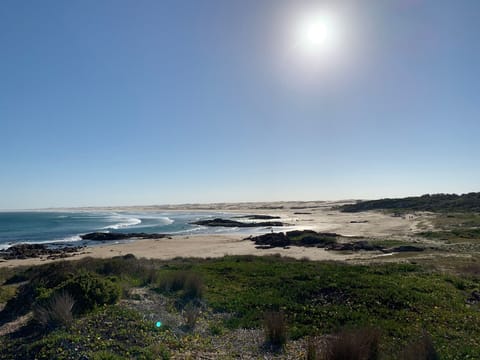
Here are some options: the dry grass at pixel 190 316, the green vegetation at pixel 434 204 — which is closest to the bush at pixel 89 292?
the dry grass at pixel 190 316

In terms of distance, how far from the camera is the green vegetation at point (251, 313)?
7770mm

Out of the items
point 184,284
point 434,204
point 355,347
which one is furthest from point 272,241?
point 434,204

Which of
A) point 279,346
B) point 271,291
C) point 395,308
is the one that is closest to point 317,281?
point 271,291

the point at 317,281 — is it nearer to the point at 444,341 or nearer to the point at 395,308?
the point at 395,308

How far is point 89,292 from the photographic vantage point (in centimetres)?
1046

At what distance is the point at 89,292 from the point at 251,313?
4.95 meters

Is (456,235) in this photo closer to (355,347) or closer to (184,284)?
(184,284)

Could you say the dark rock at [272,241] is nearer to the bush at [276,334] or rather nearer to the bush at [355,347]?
the bush at [276,334]

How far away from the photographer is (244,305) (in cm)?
1170

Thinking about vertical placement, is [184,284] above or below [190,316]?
above

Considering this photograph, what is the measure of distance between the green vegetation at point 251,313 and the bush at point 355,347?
0.04 m

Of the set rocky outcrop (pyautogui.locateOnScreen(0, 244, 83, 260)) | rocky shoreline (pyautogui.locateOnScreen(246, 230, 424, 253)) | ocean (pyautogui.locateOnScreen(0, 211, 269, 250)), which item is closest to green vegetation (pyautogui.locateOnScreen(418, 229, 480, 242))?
rocky shoreline (pyautogui.locateOnScreen(246, 230, 424, 253))

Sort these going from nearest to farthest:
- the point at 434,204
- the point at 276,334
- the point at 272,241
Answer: the point at 276,334
the point at 272,241
the point at 434,204

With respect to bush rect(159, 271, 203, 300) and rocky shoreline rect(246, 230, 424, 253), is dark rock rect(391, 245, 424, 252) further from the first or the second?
bush rect(159, 271, 203, 300)
